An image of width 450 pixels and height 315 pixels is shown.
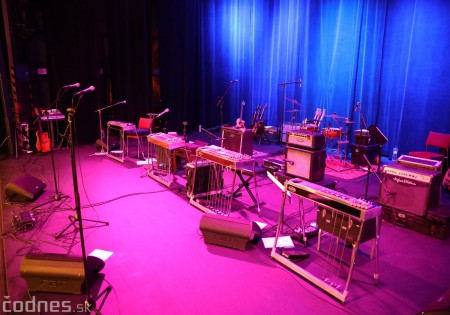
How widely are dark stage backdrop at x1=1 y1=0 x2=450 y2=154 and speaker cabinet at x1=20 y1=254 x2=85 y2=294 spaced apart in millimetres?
6300

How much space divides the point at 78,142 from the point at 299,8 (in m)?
6.65

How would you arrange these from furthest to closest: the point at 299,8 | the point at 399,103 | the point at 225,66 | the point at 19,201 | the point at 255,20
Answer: the point at 225,66, the point at 255,20, the point at 299,8, the point at 399,103, the point at 19,201

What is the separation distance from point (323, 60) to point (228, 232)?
6349 mm

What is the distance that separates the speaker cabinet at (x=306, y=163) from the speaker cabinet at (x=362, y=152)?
1668 millimetres

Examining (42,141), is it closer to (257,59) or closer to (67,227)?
(67,227)

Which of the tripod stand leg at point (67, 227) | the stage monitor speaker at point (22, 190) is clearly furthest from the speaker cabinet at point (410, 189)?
the stage monitor speaker at point (22, 190)

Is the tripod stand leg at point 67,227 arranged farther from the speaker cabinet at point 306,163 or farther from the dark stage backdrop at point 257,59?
the dark stage backdrop at point 257,59

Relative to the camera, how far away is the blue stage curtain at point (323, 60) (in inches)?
277

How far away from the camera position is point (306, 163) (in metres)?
5.46

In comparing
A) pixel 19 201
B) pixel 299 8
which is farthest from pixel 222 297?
pixel 299 8

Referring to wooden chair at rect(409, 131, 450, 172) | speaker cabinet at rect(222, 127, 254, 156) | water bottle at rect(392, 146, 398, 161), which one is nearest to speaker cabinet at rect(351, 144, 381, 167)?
water bottle at rect(392, 146, 398, 161)

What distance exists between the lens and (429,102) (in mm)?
6996

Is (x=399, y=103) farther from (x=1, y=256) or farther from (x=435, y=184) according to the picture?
(x=1, y=256)

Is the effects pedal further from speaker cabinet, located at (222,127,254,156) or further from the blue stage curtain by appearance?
the blue stage curtain
